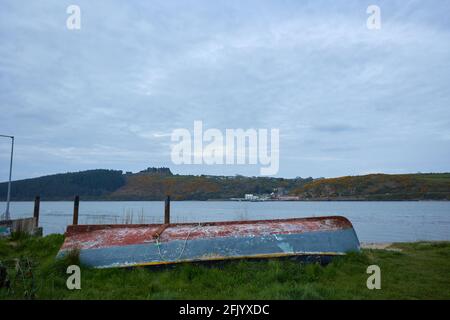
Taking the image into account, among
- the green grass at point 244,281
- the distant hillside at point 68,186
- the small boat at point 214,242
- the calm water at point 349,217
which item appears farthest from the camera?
the distant hillside at point 68,186

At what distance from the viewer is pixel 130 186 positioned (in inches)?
3118

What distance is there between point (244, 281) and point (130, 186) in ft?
249

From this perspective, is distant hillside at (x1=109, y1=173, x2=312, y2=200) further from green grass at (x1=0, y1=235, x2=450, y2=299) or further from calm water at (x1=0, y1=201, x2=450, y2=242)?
green grass at (x1=0, y1=235, x2=450, y2=299)

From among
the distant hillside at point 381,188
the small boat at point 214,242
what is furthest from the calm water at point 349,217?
the small boat at point 214,242

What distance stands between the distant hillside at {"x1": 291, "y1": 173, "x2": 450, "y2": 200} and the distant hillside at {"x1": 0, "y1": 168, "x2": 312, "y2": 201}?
363 inches

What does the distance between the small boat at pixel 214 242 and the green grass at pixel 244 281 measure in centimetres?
26

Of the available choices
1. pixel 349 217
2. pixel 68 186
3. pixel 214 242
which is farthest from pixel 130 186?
pixel 214 242

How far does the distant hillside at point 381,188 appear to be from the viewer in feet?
265

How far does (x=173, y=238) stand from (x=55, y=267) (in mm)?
2337

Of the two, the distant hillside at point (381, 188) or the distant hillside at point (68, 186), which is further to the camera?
the distant hillside at point (381, 188)

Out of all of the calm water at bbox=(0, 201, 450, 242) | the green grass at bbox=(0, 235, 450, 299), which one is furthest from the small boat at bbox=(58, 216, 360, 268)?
the calm water at bbox=(0, 201, 450, 242)

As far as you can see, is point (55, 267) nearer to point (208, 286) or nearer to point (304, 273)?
point (208, 286)

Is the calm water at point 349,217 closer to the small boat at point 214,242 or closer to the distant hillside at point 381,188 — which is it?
the distant hillside at point 381,188

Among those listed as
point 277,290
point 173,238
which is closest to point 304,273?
point 277,290
